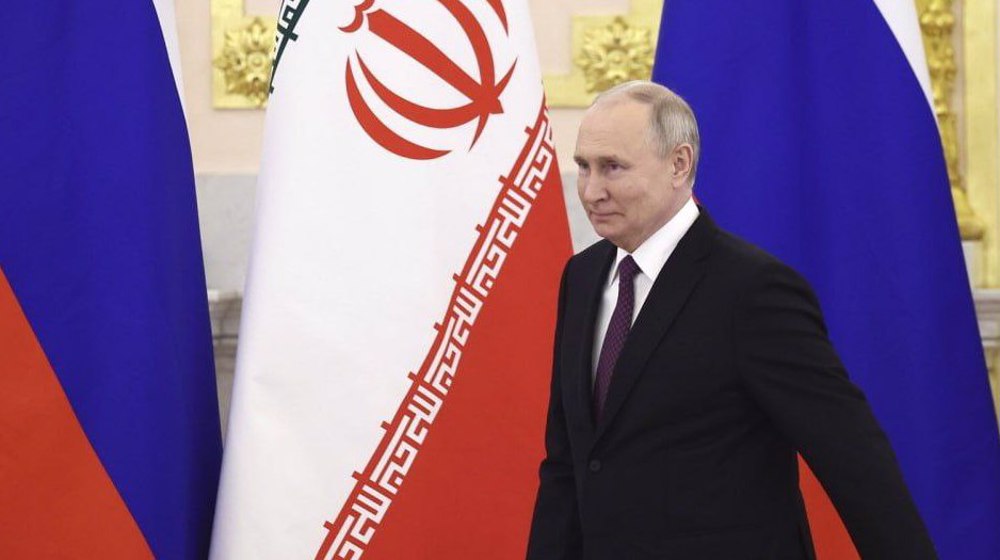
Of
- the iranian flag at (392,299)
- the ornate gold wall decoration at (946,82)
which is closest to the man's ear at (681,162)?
the iranian flag at (392,299)

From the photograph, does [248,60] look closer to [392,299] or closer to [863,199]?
[392,299]

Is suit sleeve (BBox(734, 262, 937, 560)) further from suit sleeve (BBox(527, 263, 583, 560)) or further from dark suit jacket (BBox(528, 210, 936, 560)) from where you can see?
suit sleeve (BBox(527, 263, 583, 560))

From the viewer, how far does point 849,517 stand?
4.08 ft

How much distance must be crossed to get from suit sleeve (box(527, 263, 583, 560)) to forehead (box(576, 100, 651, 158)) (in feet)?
0.84

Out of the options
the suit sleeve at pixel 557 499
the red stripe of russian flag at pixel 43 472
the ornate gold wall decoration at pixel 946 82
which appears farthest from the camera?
the ornate gold wall decoration at pixel 946 82

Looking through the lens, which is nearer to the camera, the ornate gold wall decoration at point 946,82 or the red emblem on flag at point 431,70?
the red emblem on flag at point 431,70

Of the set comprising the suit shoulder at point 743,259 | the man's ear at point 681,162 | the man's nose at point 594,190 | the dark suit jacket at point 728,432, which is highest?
the man's ear at point 681,162

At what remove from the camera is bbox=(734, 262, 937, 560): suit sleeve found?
4.02ft

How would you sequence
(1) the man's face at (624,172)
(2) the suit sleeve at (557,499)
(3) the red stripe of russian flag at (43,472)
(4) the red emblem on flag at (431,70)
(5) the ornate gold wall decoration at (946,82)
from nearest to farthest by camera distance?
(1) the man's face at (624,172) < (2) the suit sleeve at (557,499) < (3) the red stripe of russian flag at (43,472) < (4) the red emblem on flag at (431,70) < (5) the ornate gold wall decoration at (946,82)

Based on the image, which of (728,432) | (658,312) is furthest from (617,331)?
(728,432)

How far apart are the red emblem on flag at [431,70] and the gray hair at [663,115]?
587 millimetres

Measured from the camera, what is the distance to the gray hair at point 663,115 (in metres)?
1.33

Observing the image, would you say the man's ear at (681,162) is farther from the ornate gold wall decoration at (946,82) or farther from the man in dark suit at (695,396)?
the ornate gold wall decoration at (946,82)

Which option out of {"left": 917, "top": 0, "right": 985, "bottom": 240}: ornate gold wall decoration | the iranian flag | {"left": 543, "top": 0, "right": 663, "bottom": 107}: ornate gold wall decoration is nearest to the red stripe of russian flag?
the iranian flag
